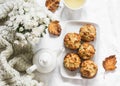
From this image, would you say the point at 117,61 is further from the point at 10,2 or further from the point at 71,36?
the point at 10,2

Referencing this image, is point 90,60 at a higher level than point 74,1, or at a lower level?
lower

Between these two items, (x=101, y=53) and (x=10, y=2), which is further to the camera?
(x=101, y=53)

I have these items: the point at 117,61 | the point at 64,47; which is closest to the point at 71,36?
the point at 64,47

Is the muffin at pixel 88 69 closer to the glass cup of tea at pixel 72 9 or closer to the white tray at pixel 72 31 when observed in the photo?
the white tray at pixel 72 31

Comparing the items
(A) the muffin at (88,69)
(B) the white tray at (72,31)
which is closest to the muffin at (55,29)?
(B) the white tray at (72,31)

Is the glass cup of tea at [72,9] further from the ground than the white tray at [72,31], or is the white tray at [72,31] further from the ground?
the glass cup of tea at [72,9]

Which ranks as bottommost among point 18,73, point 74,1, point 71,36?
point 18,73
